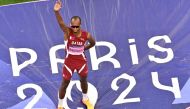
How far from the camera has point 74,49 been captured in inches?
340

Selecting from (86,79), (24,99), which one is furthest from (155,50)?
(24,99)

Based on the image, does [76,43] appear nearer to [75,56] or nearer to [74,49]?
[74,49]

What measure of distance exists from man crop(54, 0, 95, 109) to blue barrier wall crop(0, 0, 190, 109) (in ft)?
2.13

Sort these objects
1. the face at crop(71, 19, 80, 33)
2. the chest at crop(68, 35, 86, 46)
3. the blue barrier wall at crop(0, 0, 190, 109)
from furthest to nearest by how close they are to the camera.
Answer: the blue barrier wall at crop(0, 0, 190, 109)
the chest at crop(68, 35, 86, 46)
the face at crop(71, 19, 80, 33)

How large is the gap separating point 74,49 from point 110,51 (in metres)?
1.37

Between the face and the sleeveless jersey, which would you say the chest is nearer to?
the sleeveless jersey

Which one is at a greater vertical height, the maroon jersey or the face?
the face

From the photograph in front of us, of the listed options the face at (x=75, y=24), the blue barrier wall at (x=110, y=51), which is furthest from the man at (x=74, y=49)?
the blue barrier wall at (x=110, y=51)

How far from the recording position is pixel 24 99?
9.46m

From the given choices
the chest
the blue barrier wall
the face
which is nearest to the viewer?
the face

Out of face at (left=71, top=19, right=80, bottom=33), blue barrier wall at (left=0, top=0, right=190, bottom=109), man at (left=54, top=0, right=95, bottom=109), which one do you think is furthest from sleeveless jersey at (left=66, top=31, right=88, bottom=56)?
blue barrier wall at (left=0, top=0, right=190, bottom=109)

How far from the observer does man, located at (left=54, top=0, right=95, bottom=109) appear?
8445 mm

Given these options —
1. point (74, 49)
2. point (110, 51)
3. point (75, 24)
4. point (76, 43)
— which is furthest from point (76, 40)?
point (110, 51)

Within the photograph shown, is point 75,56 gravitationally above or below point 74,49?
below
